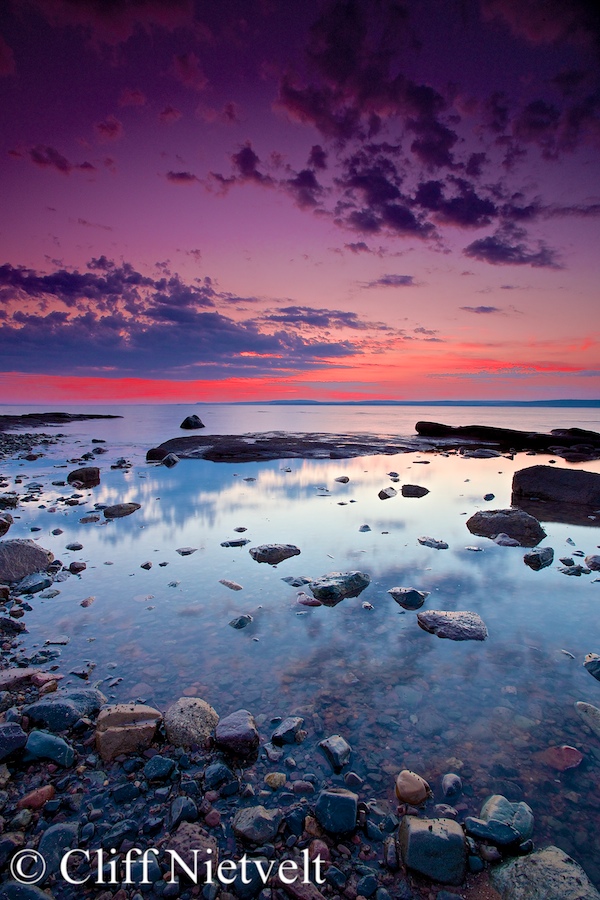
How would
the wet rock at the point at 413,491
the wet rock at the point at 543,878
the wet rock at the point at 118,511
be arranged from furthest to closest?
the wet rock at the point at 413,491 → the wet rock at the point at 118,511 → the wet rock at the point at 543,878

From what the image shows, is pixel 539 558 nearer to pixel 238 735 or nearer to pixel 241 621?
pixel 241 621

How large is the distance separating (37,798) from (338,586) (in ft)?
12.5

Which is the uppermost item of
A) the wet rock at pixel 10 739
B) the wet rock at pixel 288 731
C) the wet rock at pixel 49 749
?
the wet rock at pixel 10 739

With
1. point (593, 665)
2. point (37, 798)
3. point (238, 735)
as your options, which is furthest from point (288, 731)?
point (593, 665)

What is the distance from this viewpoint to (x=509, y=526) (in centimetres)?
868

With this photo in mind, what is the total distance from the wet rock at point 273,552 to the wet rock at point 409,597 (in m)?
2.14

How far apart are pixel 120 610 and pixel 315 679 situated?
2737 millimetres

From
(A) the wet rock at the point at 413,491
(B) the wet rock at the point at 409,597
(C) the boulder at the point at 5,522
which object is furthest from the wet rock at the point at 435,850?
(A) the wet rock at the point at 413,491

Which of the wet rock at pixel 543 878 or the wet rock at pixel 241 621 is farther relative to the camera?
the wet rock at pixel 241 621

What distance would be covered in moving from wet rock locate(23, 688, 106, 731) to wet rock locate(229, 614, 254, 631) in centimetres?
156

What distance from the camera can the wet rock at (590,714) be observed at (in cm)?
325

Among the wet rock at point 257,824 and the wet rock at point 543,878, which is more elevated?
the wet rock at point 257,824

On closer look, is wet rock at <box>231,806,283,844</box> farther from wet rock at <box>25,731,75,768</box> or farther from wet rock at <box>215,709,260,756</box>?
wet rock at <box>25,731,75,768</box>

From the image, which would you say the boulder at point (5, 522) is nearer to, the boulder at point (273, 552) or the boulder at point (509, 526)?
the boulder at point (273, 552)
